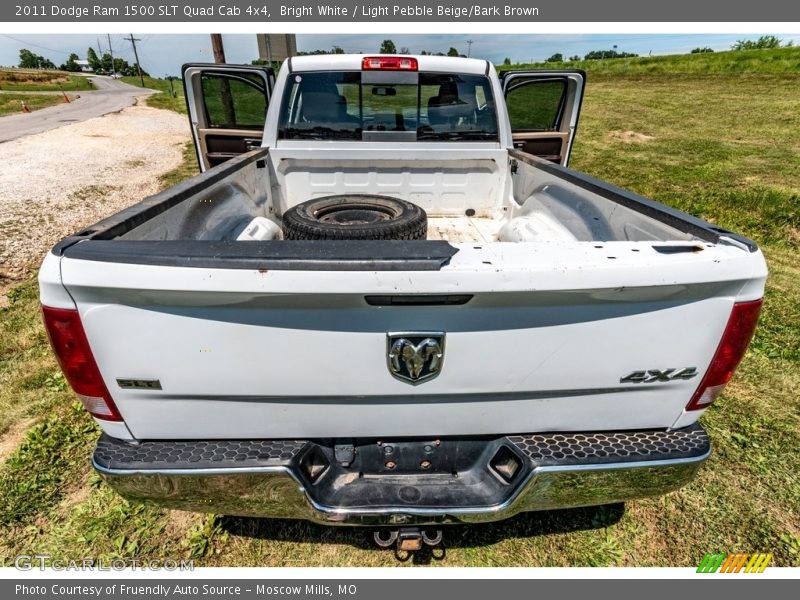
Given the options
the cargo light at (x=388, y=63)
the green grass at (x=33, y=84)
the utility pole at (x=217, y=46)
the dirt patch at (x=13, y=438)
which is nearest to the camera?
the dirt patch at (x=13, y=438)

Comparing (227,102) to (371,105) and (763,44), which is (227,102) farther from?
(763,44)

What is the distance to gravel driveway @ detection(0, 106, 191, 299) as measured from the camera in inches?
240

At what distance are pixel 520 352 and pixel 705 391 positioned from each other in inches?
29.6

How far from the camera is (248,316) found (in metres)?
1.40

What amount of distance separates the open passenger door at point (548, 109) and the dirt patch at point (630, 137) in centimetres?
1071

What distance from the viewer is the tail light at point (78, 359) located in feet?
4.57

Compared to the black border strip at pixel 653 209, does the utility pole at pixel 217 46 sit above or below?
above

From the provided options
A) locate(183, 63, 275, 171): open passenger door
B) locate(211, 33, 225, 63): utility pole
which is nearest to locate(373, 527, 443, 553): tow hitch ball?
locate(183, 63, 275, 171): open passenger door

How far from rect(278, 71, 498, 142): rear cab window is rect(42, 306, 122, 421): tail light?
107 inches

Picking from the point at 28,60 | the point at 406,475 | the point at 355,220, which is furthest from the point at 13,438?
the point at 28,60

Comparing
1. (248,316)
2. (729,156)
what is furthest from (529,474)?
(729,156)

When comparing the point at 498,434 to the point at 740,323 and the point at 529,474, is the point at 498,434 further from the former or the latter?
the point at 740,323

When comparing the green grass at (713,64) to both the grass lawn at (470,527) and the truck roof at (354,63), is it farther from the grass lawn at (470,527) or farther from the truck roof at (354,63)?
the truck roof at (354,63)

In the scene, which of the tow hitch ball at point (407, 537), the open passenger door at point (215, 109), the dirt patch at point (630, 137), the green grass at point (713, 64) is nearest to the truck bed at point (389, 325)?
the tow hitch ball at point (407, 537)
